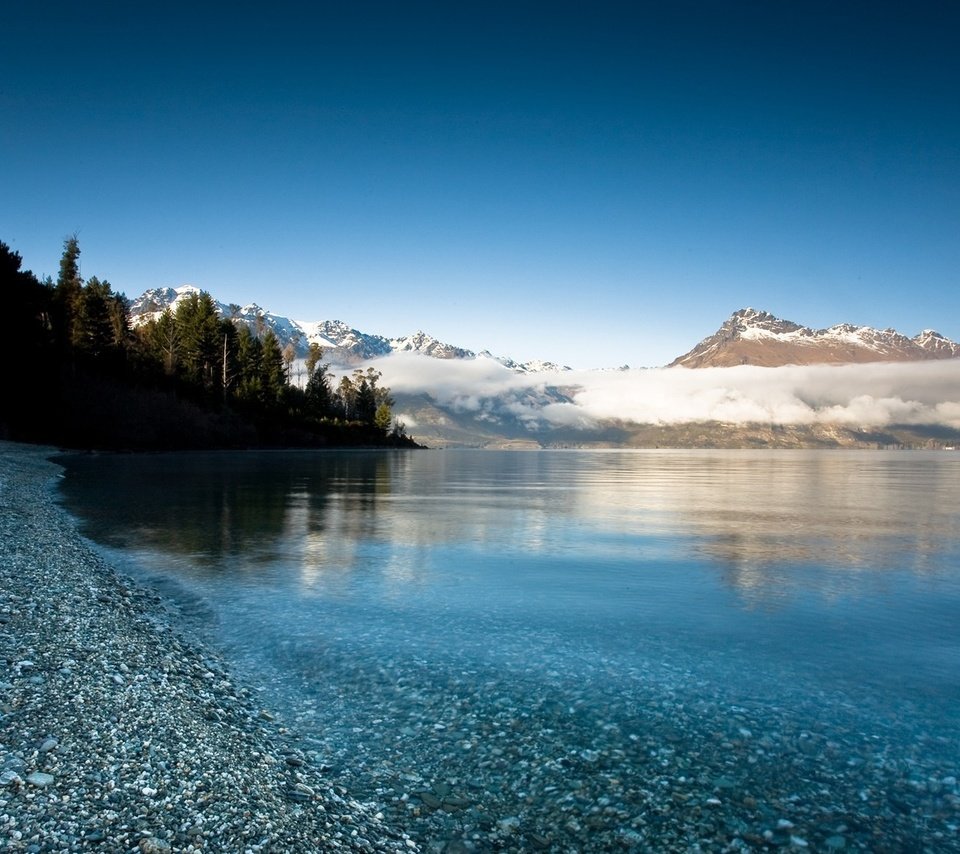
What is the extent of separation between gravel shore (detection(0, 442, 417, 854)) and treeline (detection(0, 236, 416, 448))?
72952 millimetres

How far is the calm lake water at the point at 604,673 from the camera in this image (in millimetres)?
7785

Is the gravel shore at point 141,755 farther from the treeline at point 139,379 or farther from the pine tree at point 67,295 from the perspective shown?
the pine tree at point 67,295

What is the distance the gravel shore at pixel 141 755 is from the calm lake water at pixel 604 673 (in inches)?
Result: 28.0

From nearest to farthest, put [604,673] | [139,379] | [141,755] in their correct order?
1. [141,755]
2. [604,673]
3. [139,379]

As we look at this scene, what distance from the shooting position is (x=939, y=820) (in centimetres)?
760

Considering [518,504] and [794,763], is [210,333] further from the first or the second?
[794,763]

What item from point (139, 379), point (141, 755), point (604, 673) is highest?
point (139, 379)

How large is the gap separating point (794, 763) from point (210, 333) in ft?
463

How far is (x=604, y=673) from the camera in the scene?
39.9ft

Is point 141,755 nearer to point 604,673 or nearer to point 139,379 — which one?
point 604,673

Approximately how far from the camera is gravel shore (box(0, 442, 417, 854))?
A: 640cm

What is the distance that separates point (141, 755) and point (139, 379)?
116 meters

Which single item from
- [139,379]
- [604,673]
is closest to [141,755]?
[604,673]

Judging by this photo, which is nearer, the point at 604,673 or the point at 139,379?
the point at 604,673
